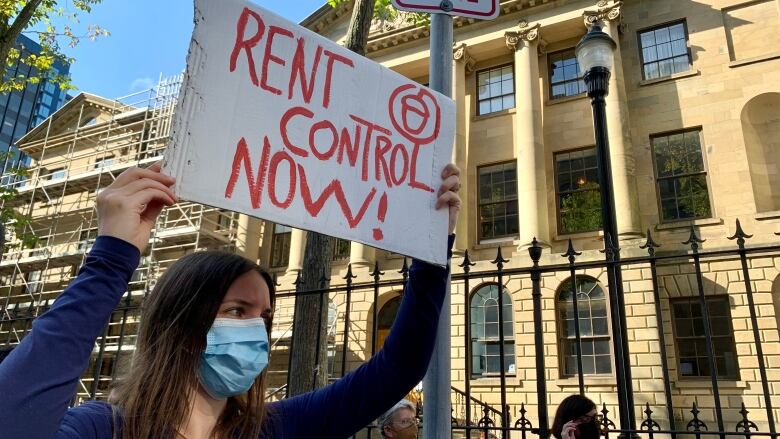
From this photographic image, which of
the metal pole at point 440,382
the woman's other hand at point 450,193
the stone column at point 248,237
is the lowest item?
the metal pole at point 440,382

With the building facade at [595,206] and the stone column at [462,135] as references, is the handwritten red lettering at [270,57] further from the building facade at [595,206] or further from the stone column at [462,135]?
the stone column at [462,135]

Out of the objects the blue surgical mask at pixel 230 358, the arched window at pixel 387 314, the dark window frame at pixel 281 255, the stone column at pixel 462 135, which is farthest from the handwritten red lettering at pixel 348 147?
the dark window frame at pixel 281 255

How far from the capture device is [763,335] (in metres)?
13.5

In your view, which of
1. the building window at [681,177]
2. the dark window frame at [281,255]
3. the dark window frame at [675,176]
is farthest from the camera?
the dark window frame at [281,255]

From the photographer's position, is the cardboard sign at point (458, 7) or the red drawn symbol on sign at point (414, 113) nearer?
the red drawn symbol on sign at point (414, 113)

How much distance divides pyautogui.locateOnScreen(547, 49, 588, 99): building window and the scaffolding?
15.6 metres

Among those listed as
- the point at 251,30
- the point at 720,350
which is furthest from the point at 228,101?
the point at 720,350

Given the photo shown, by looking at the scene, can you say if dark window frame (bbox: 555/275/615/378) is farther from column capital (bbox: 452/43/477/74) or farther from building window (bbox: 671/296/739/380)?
column capital (bbox: 452/43/477/74)

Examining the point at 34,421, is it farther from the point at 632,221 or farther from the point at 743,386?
the point at 632,221

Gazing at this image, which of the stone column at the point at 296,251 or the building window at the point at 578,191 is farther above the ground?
the building window at the point at 578,191

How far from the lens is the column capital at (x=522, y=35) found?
20594 millimetres

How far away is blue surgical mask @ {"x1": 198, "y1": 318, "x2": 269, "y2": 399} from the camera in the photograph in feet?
5.25

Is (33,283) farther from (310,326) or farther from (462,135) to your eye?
(310,326)

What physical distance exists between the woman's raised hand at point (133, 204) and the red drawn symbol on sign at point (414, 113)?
3.24 ft
